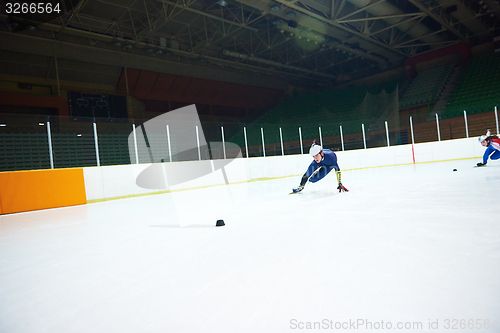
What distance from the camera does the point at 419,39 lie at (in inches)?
870

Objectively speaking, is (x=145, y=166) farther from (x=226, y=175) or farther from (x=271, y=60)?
(x=271, y=60)

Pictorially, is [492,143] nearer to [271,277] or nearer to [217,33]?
[271,277]

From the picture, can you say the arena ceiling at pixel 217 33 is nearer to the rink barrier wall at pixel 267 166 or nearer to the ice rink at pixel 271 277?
the rink barrier wall at pixel 267 166

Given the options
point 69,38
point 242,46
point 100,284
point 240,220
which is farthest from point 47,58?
point 100,284

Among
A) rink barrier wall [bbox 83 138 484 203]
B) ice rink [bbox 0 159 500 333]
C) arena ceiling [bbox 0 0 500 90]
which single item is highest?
arena ceiling [bbox 0 0 500 90]

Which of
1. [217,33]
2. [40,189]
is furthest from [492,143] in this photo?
[217,33]

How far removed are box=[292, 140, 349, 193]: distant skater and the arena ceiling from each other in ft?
35.0

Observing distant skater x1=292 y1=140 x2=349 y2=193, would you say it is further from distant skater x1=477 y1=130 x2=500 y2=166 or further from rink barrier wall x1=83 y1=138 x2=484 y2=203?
rink barrier wall x1=83 y1=138 x2=484 y2=203

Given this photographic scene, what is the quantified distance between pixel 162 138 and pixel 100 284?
8.69 meters

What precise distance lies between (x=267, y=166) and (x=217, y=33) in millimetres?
10493

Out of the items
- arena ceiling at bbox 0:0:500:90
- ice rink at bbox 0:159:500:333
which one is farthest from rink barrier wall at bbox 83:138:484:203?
arena ceiling at bbox 0:0:500:90

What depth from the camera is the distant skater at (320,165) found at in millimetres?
6105

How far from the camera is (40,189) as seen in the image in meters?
7.42

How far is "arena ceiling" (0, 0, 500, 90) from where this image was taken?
1541 cm
